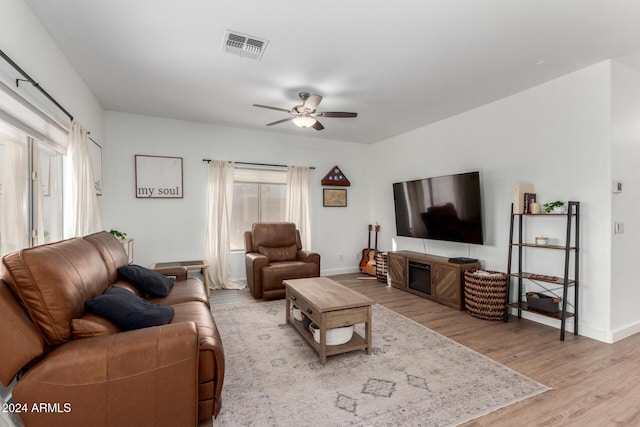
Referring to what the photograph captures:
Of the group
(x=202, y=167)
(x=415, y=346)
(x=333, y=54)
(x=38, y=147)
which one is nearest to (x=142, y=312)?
(x=38, y=147)

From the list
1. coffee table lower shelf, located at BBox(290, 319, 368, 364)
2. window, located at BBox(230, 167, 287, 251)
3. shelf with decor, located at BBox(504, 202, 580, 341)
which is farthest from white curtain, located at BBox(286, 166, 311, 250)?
shelf with decor, located at BBox(504, 202, 580, 341)

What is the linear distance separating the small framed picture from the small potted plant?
11.2ft

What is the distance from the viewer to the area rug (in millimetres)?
1828

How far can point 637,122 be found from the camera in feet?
10.0

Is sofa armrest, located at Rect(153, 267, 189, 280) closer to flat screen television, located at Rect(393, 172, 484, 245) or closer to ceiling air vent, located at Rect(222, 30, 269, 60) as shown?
ceiling air vent, located at Rect(222, 30, 269, 60)

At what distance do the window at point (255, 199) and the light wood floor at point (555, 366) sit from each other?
2.76 meters

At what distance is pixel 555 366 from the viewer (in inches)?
94.1

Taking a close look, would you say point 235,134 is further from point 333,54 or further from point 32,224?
point 32,224

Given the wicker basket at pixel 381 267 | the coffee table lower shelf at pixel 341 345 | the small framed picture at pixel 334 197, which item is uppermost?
the small framed picture at pixel 334 197

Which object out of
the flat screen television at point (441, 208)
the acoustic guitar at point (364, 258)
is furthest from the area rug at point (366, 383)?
the acoustic guitar at point (364, 258)

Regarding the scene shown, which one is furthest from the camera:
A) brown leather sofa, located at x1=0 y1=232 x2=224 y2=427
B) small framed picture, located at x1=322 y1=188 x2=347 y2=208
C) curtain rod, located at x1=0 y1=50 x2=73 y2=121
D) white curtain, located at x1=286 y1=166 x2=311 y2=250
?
small framed picture, located at x1=322 y1=188 x2=347 y2=208

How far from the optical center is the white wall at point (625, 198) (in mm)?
2857

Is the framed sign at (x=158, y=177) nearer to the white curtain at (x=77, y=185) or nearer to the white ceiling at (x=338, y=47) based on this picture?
the white ceiling at (x=338, y=47)

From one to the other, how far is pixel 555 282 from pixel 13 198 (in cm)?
455
